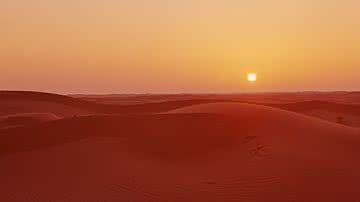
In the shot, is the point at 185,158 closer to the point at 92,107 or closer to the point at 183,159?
the point at 183,159

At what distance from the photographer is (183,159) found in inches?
366

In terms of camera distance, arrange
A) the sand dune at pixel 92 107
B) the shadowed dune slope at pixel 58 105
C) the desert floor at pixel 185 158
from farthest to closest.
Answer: the shadowed dune slope at pixel 58 105, the sand dune at pixel 92 107, the desert floor at pixel 185 158

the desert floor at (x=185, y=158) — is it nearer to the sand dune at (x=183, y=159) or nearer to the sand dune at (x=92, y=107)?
the sand dune at (x=183, y=159)

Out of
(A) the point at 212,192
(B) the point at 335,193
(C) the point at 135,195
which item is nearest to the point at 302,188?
(B) the point at 335,193

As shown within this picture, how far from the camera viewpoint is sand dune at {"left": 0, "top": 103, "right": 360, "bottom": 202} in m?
7.52

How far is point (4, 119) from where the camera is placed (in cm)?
1557

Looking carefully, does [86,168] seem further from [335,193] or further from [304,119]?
[304,119]

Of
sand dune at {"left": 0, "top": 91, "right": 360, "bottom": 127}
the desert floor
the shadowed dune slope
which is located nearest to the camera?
the desert floor

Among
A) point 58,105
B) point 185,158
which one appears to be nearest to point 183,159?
point 185,158

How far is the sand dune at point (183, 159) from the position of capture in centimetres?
752

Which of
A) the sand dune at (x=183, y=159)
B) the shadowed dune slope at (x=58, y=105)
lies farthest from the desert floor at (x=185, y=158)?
the shadowed dune slope at (x=58, y=105)

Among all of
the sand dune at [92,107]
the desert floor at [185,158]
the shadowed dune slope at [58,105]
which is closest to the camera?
the desert floor at [185,158]

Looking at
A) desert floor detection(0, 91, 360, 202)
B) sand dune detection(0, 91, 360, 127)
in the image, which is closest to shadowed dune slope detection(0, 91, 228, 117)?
sand dune detection(0, 91, 360, 127)

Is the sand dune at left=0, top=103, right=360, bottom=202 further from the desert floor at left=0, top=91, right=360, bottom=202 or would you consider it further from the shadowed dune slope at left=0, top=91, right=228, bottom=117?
the shadowed dune slope at left=0, top=91, right=228, bottom=117
